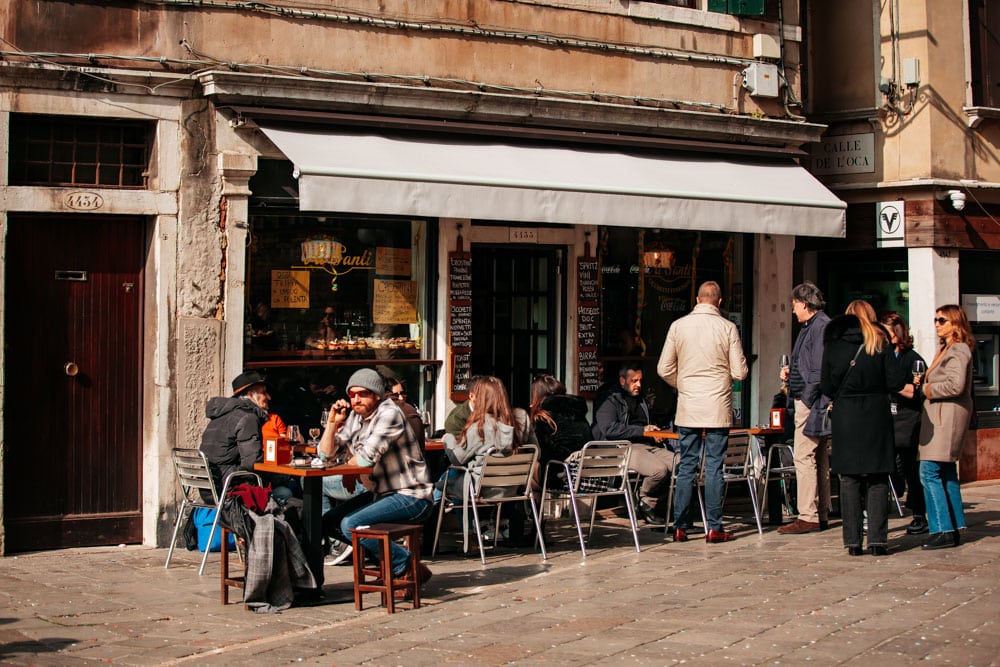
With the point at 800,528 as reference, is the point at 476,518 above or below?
above

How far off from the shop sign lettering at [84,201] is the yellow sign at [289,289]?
149 cm

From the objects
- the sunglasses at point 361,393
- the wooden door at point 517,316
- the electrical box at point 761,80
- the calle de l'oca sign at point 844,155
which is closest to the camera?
the sunglasses at point 361,393

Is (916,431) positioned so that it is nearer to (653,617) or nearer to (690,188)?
(690,188)

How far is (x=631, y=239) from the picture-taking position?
1290 cm

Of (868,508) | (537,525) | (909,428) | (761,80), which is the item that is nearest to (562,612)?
(537,525)

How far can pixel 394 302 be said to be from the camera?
11438 millimetres

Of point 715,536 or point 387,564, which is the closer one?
point 387,564

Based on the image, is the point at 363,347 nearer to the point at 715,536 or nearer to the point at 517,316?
the point at 517,316

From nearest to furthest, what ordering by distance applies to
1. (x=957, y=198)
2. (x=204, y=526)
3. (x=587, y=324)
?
(x=204, y=526) → (x=587, y=324) → (x=957, y=198)

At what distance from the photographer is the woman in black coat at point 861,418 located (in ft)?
30.1

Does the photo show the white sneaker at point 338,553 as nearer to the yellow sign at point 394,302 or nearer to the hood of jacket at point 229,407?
the hood of jacket at point 229,407

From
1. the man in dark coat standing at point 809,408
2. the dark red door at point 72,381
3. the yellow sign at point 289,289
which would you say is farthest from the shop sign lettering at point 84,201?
the man in dark coat standing at point 809,408

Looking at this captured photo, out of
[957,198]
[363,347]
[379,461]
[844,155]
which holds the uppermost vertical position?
[844,155]

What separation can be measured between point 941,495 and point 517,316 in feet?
14.0
